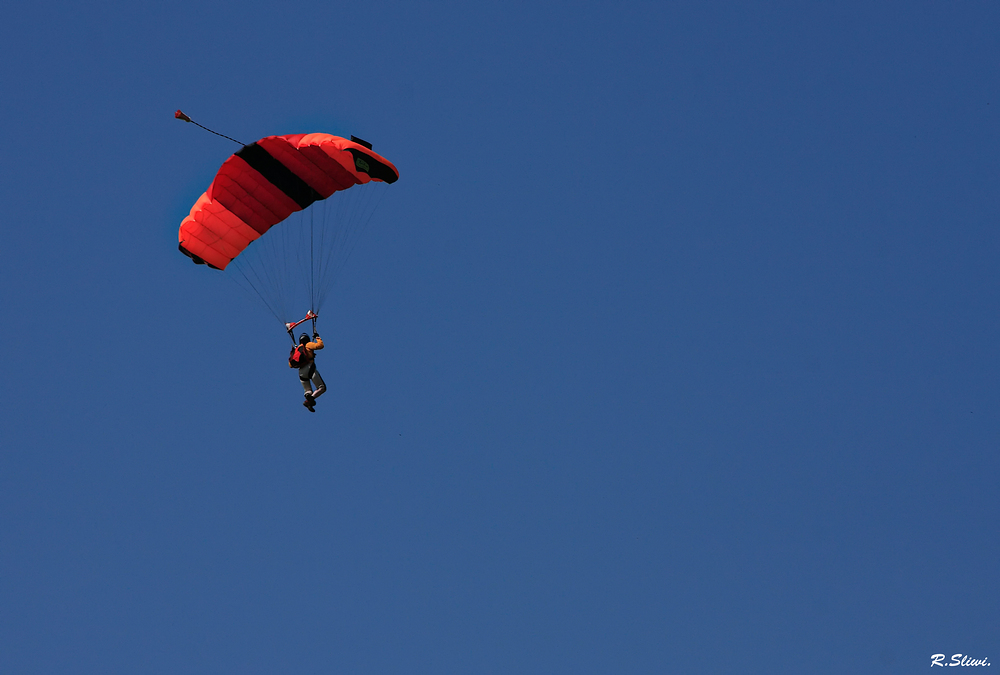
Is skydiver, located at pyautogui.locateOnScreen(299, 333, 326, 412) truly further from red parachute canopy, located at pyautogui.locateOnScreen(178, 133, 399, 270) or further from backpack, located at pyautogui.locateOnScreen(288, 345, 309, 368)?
red parachute canopy, located at pyautogui.locateOnScreen(178, 133, 399, 270)

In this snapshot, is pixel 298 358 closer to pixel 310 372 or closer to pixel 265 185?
pixel 310 372

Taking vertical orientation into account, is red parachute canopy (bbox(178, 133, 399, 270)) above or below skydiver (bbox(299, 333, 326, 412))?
above

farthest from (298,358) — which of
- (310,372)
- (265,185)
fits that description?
(265,185)

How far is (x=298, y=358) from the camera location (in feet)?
103

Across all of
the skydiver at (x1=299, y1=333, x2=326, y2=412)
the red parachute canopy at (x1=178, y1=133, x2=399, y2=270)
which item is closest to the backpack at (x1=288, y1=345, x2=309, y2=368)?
the skydiver at (x1=299, y1=333, x2=326, y2=412)

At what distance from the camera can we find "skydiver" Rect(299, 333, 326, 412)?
31344 mm

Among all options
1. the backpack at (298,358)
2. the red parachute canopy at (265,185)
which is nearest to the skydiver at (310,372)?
the backpack at (298,358)

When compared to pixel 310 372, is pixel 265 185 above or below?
above

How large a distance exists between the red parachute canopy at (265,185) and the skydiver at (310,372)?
2818 mm

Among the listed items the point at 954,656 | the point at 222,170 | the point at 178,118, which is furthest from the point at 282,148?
the point at 954,656

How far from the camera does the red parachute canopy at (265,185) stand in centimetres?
3022

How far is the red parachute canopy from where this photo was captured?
3022cm

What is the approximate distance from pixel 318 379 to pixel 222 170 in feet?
15.3

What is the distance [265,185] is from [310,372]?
13.0 ft
